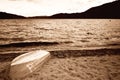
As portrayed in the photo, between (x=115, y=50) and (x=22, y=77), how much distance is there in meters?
0.77

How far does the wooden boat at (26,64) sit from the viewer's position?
922mm

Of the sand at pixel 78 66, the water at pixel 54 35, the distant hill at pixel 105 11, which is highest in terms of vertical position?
the distant hill at pixel 105 11

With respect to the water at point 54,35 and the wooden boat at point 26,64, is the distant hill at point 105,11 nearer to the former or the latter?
the water at point 54,35

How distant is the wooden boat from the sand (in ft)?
0.08

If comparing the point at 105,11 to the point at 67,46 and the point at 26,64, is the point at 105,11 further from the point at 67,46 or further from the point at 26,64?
the point at 26,64

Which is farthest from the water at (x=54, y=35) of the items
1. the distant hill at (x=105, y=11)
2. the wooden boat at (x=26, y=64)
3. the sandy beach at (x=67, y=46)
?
the distant hill at (x=105, y=11)

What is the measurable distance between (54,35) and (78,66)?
0.59 meters

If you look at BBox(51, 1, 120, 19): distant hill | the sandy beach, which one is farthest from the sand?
BBox(51, 1, 120, 19): distant hill

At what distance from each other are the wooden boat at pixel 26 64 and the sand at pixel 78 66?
0.03 m

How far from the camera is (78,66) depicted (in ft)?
3.50

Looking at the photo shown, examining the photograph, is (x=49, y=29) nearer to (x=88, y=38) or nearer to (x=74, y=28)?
(x=74, y=28)

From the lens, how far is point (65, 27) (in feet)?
5.96

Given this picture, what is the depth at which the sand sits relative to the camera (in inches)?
37.6

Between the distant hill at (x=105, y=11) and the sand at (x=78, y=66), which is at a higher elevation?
the distant hill at (x=105, y=11)
